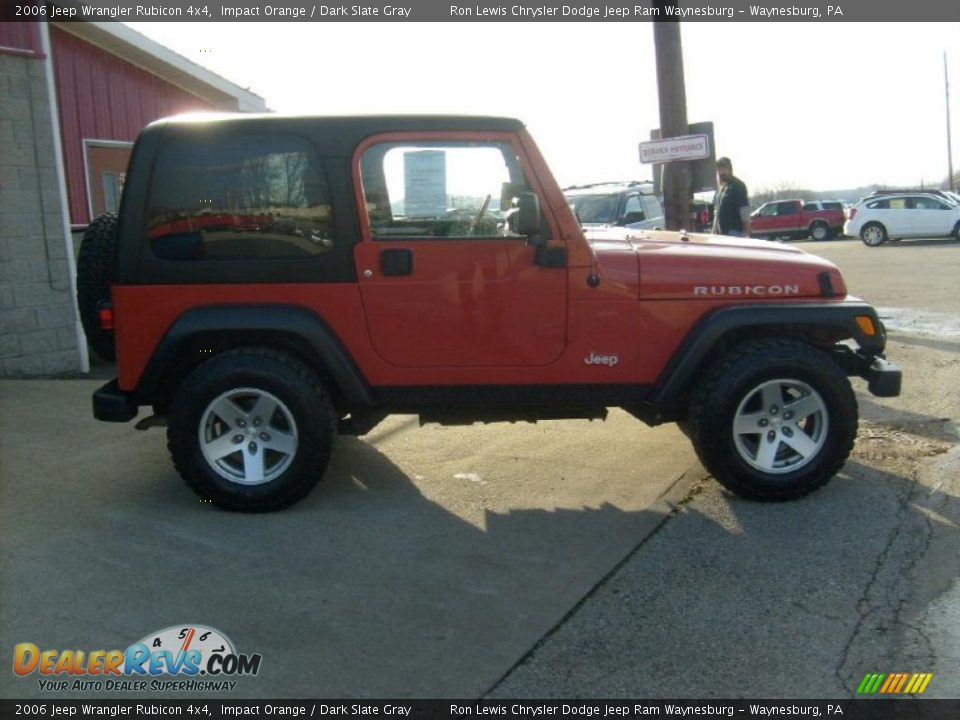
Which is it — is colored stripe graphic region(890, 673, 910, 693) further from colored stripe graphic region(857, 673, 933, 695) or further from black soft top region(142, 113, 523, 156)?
black soft top region(142, 113, 523, 156)

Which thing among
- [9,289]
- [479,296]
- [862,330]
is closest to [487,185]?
[479,296]

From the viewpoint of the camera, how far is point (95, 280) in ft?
18.3

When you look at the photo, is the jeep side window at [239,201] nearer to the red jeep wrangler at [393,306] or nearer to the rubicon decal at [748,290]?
the red jeep wrangler at [393,306]

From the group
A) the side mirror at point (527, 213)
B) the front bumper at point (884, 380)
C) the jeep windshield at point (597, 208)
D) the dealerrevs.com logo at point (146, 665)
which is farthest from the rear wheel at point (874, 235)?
the dealerrevs.com logo at point (146, 665)

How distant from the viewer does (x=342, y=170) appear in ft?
16.9

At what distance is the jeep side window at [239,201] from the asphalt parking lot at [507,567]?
4.61 feet

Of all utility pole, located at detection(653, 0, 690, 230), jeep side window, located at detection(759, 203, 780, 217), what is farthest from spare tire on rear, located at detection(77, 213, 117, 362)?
jeep side window, located at detection(759, 203, 780, 217)

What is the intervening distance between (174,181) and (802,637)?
373 centimetres

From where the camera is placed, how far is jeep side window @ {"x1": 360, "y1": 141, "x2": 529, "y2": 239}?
5165mm

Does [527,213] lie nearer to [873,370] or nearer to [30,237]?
[873,370]

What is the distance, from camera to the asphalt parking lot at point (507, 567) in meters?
3.56

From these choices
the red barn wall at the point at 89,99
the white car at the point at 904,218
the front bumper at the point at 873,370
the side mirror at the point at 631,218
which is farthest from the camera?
the white car at the point at 904,218

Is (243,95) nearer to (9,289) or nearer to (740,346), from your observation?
(9,289)
